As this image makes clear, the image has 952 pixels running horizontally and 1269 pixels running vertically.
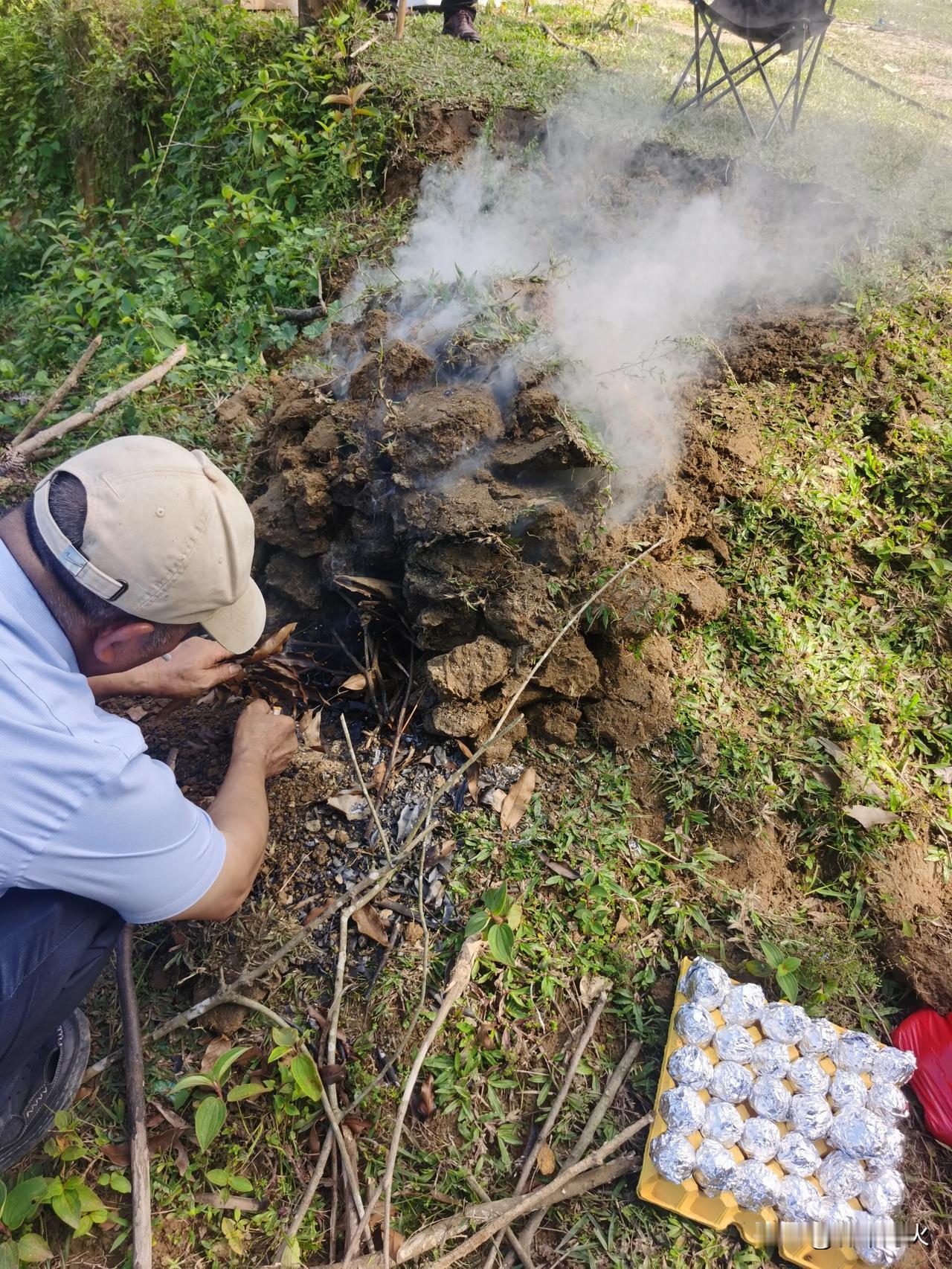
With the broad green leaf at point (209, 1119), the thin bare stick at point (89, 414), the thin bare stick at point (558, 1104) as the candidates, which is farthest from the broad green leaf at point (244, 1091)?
the thin bare stick at point (89, 414)

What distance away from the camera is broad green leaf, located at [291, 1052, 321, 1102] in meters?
2.24

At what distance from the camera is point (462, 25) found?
654 centimetres

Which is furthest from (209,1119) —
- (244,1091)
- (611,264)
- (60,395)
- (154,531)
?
(60,395)

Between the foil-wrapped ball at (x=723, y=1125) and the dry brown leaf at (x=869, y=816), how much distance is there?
3.44ft

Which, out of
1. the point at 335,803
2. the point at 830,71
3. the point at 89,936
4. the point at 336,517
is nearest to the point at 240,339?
the point at 336,517

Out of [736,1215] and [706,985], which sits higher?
[706,985]

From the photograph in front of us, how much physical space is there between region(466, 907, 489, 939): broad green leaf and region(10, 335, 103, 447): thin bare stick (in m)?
3.41

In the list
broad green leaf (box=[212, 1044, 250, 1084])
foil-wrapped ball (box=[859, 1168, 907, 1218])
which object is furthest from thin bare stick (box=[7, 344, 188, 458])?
foil-wrapped ball (box=[859, 1168, 907, 1218])

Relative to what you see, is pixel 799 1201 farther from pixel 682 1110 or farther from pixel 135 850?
pixel 135 850

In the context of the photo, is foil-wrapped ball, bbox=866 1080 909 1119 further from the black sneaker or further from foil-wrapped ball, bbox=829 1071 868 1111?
the black sneaker

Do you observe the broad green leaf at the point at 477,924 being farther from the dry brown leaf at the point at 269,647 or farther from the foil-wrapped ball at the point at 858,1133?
the dry brown leaf at the point at 269,647

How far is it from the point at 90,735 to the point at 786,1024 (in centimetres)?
201

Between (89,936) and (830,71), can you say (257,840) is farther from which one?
(830,71)

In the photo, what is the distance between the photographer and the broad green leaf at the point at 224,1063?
7.30 ft
